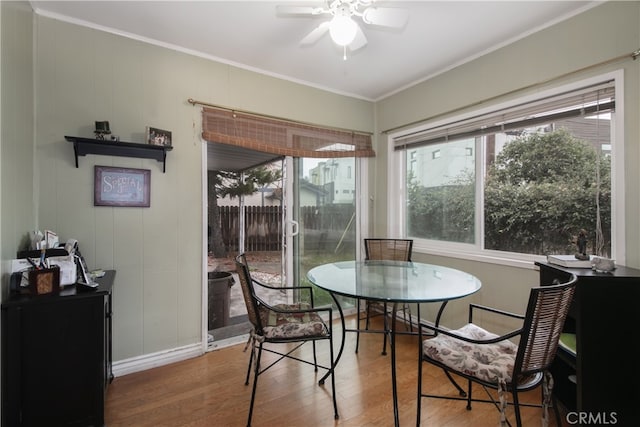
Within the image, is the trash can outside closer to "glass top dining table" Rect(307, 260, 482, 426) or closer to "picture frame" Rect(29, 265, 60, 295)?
"glass top dining table" Rect(307, 260, 482, 426)

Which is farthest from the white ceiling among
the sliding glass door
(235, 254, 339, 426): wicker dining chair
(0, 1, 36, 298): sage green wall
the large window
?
(235, 254, 339, 426): wicker dining chair

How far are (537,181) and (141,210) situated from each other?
3.09m

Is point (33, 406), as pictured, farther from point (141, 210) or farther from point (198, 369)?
point (141, 210)

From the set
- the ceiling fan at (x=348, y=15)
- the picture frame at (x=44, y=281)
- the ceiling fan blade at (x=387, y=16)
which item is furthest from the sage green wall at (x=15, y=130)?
the ceiling fan blade at (x=387, y=16)

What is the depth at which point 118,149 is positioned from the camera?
2.20 metres

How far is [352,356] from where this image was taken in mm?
2520

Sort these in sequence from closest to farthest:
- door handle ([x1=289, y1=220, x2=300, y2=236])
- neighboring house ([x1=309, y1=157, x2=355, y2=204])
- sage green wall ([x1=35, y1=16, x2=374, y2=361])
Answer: sage green wall ([x1=35, y1=16, x2=374, y2=361]), door handle ([x1=289, y1=220, x2=300, y2=236]), neighboring house ([x1=309, y1=157, x2=355, y2=204])

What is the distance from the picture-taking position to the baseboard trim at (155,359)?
Answer: 2.23 m

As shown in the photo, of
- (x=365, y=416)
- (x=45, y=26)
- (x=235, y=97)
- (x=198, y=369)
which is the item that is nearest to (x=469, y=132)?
(x=235, y=97)

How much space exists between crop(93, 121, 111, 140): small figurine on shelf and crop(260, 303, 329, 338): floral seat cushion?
1653 mm

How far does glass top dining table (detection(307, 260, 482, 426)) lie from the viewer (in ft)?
5.44

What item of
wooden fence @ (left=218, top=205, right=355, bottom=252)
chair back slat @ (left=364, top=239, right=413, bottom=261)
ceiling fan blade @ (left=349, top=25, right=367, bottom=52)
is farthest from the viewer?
chair back slat @ (left=364, top=239, right=413, bottom=261)

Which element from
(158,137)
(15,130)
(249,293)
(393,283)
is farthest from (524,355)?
(15,130)

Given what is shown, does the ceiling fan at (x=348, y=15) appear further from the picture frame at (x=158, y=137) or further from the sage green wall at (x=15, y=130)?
the sage green wall at (x=15, y=130)
